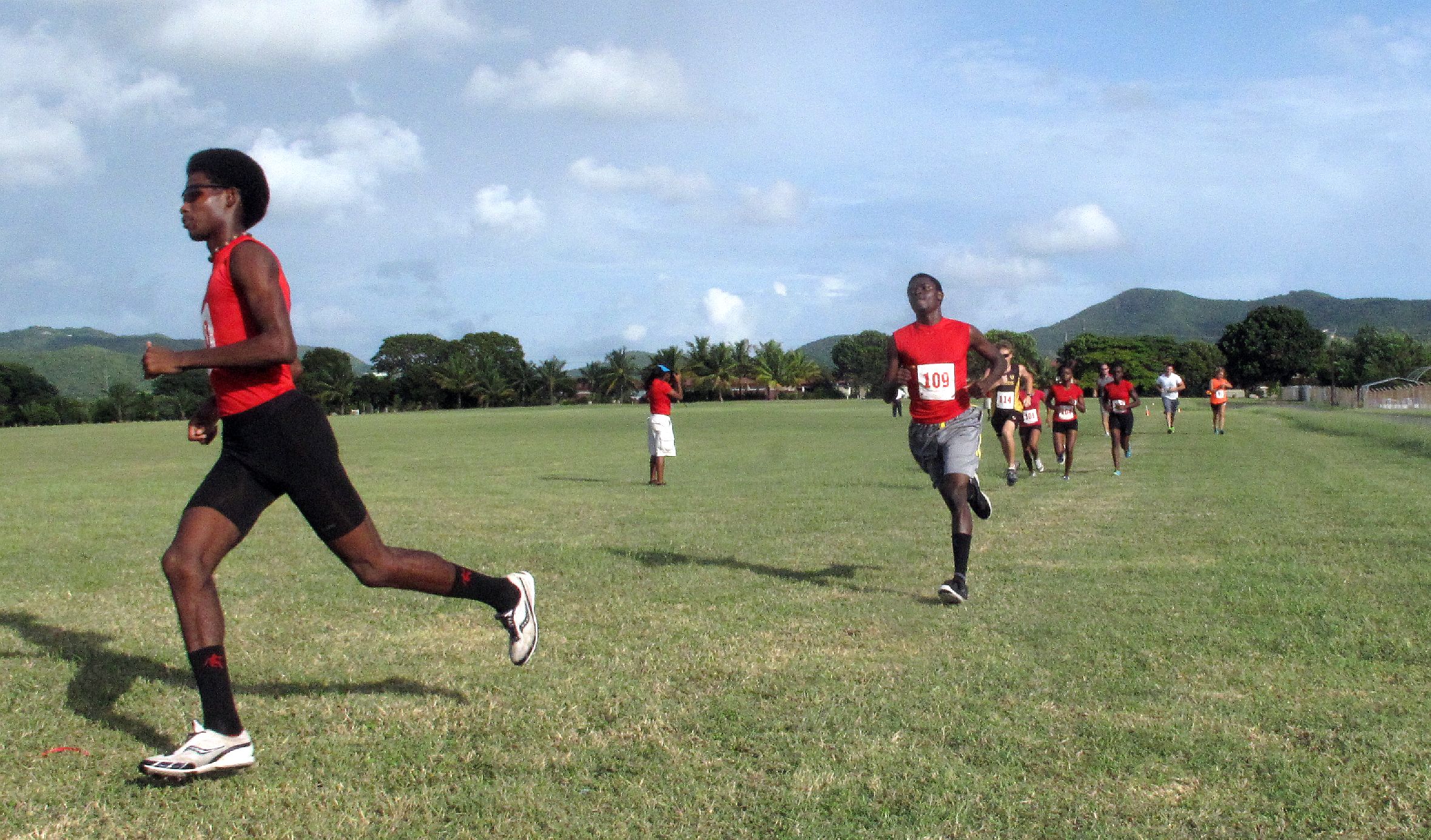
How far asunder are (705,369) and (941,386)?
126182 millimetres

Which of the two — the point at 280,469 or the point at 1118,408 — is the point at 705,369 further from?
A: the point at 280,469

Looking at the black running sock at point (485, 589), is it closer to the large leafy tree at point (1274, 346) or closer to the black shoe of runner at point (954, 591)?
the black shoe of runner at point (954, 591)

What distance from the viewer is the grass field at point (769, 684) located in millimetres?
3635

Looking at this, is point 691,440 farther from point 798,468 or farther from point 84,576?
point 84,576

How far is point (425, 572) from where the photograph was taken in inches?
180

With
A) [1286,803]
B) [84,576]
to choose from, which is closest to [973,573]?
[1286,803]

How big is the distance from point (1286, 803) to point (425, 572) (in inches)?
124

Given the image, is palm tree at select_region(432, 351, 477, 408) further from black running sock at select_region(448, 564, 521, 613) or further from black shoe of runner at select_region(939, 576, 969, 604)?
black running sock at select_region(448, 564, 521, 613)

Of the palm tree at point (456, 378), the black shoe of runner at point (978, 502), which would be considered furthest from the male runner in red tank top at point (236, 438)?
the palm tree at point (456, 378)

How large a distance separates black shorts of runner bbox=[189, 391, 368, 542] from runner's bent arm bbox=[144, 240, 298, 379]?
0.21m

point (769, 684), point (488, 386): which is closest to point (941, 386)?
point (769, 684)

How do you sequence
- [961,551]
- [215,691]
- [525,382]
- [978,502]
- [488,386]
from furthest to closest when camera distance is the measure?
1. [525,382]
2. [488,386]
3. [978,502]
4. [961,551]
5. [215,691]

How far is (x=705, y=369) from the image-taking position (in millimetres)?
133875

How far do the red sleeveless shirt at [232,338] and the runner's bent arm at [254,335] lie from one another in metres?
0.03
